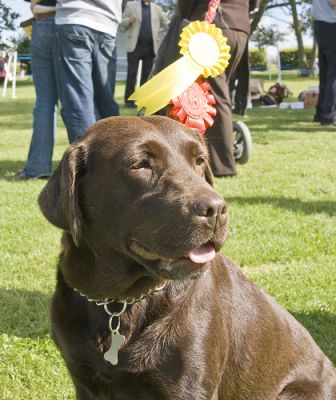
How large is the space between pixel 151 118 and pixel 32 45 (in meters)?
4.30

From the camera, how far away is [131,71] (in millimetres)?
15641

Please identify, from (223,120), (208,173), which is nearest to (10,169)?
(223,120)

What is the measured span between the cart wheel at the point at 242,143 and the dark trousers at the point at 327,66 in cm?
403

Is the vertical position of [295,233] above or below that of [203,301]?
below

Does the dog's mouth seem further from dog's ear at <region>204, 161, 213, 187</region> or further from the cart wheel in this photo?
the cart wheel

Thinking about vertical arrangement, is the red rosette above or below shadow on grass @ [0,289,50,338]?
above

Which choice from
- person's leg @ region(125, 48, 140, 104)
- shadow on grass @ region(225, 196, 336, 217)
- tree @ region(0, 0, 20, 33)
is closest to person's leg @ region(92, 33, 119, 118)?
shadow on grass @ region(225, 196, 336, 217)

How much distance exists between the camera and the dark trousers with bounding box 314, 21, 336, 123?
36.8ft

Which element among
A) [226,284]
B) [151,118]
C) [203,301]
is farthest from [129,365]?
[151,118]

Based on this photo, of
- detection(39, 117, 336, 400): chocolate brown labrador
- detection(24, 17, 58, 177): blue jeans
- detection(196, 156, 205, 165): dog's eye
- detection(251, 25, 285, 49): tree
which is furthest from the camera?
detection(251, 25, 285, 49): tree

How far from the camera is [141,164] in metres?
2.41

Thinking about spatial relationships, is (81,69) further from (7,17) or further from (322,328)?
(7,17)

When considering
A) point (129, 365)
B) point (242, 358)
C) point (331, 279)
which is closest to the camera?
point (129, 365)

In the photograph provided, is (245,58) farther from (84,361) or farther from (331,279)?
(84,361)
